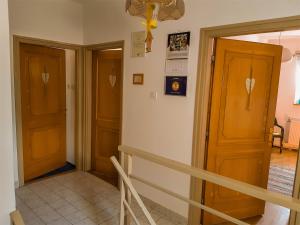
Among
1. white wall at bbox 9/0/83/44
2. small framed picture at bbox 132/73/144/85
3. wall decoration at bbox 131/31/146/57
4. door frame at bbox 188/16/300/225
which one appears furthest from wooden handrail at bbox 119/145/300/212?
white wall at bbox 9/0/83/44

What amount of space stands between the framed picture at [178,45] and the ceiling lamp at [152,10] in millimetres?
874

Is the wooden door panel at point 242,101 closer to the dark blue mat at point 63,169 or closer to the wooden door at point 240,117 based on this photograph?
the wooden door at point 240,117

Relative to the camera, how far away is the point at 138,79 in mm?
2791

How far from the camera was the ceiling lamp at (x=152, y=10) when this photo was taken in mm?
1270

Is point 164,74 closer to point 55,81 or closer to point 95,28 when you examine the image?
point 95,28

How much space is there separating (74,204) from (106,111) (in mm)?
1347

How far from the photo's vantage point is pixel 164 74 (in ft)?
8.30

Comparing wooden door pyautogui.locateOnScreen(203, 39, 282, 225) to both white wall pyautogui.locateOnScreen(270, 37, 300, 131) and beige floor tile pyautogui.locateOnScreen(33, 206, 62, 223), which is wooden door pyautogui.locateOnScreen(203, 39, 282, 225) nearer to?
beige floor tile pyautogui.locateOnScreen(33, 206, 62, 223)

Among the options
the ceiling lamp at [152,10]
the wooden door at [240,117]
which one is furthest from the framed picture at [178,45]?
the ceiling lamp at [152,10]

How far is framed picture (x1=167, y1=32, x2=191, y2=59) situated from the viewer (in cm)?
230

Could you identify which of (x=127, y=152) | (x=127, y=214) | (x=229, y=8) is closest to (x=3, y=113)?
(x=127, y=152)

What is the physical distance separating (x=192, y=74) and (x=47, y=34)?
6.82ft

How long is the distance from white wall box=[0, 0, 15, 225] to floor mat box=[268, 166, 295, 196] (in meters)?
3.40

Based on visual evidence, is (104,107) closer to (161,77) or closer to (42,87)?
(42,87)
